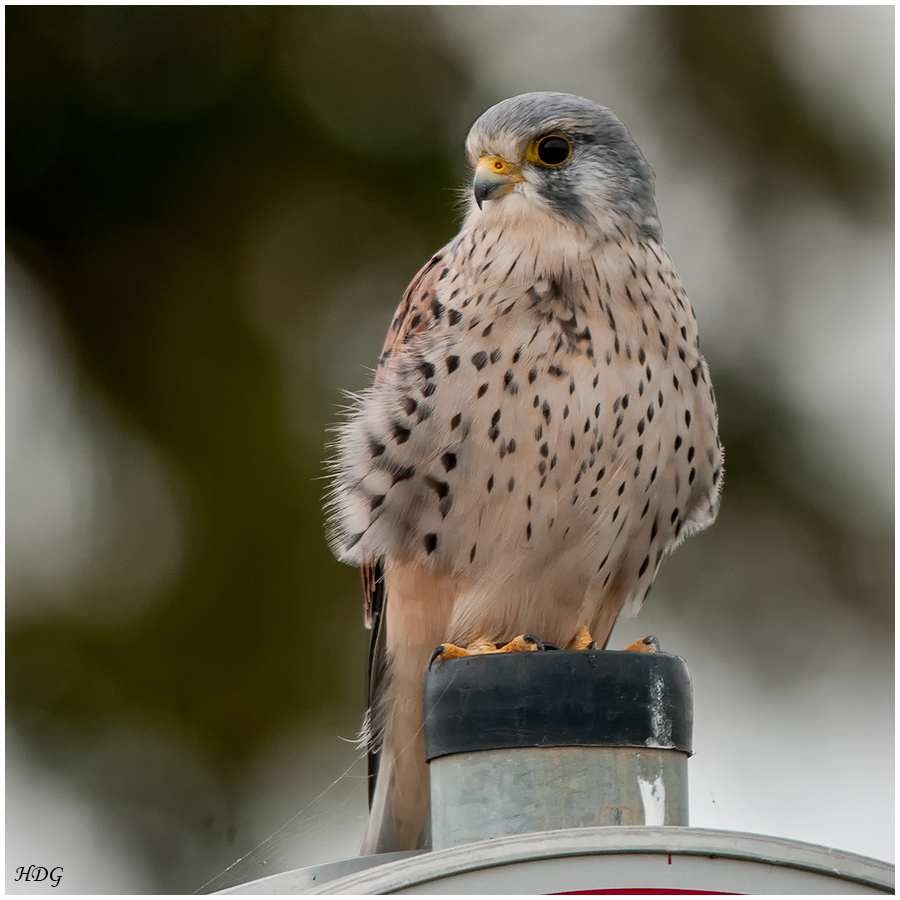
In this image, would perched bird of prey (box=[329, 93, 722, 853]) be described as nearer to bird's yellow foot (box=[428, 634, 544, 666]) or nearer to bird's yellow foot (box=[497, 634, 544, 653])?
bird's yellow foot (box=[428, 634, 544, 666])

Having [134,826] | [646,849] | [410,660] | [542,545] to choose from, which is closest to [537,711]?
[646,849]

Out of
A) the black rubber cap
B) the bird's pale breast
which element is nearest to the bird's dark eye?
the bird's pale breast

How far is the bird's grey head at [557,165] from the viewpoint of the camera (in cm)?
329

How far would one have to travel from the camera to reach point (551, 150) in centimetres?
335

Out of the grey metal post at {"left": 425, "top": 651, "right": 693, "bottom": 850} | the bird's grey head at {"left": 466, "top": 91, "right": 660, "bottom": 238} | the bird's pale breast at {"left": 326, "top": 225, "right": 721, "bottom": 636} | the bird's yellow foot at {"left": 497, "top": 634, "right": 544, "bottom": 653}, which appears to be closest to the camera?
the grey metal post at {"left": 425, "top": 651, "right": 693, "bottom": 850}

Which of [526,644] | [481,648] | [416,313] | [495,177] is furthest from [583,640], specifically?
[495,177]

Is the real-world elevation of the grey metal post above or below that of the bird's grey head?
below

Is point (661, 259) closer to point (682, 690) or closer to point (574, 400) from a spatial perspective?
point (574, 400)

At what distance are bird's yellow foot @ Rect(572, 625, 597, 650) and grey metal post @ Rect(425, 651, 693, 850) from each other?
814 millimetres

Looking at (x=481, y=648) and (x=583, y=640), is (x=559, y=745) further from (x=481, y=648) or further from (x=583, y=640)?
(x=583, y=640)

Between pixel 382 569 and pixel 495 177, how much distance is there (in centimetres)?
96

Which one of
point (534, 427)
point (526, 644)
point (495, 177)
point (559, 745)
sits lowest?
point (559, 745)

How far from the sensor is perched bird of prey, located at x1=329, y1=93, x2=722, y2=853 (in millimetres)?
3143

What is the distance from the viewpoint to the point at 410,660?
354cm
